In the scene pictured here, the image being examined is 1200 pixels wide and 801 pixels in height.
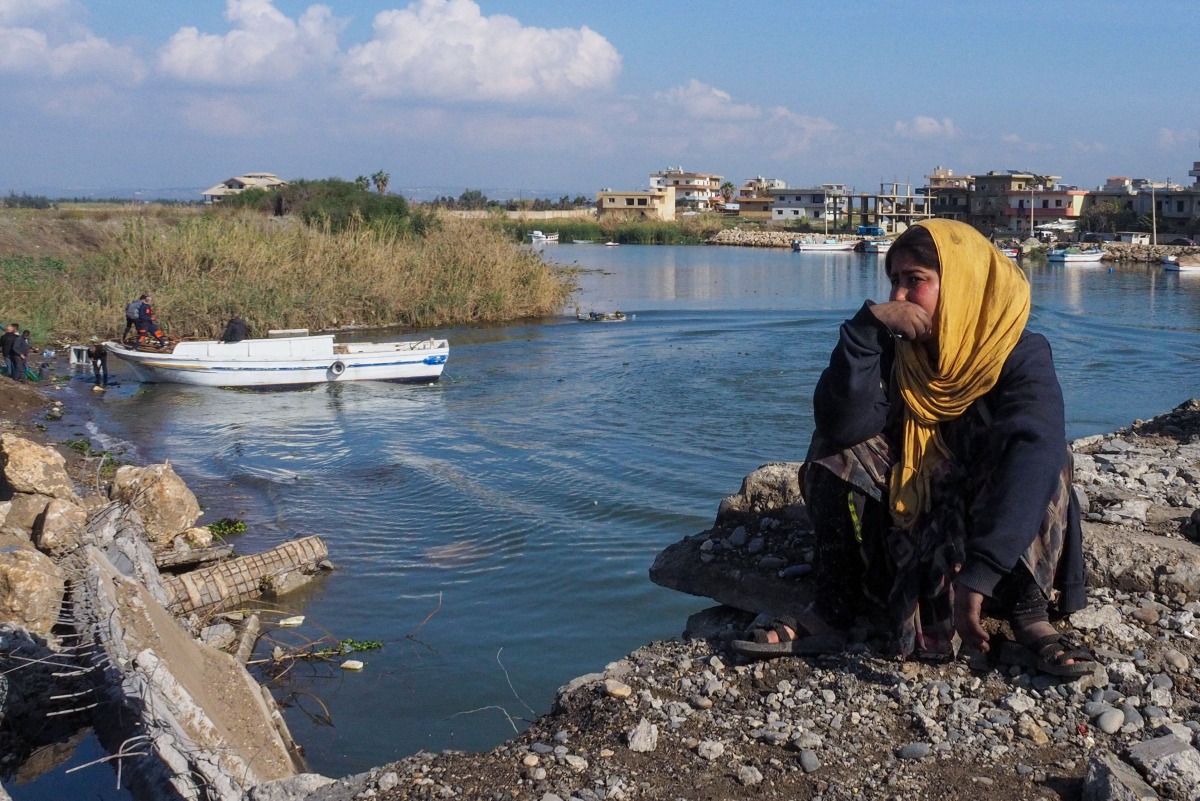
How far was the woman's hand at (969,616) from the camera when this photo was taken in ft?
10.3

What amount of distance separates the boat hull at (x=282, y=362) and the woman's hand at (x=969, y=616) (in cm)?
1795

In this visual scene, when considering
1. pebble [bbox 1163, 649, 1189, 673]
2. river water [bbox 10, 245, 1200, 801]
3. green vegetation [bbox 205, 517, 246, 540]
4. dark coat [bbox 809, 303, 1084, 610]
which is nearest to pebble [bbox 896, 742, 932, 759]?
dark coat [bbox 809, 303, 1084, 610]

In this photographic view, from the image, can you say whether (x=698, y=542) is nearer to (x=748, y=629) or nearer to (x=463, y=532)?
(x=748, y=629)

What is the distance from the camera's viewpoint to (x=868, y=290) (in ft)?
152

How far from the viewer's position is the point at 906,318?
129 inches

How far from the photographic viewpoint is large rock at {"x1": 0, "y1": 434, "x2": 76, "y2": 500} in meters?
8.53

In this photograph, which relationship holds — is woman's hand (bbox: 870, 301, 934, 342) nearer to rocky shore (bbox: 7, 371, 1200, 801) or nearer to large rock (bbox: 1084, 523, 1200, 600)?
rocky shore (bbox: 7, 371, 1200, 801)

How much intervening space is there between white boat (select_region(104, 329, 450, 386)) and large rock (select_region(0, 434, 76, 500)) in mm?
10820

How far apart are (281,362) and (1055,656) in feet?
59.8

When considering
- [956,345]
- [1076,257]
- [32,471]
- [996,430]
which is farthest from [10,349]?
[1076,257]

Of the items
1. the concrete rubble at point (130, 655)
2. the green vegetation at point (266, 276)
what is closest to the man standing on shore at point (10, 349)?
the green vegetation at point (266, 276)

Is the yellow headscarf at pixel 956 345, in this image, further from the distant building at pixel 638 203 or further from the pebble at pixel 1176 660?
the distant building at pixel 638 203

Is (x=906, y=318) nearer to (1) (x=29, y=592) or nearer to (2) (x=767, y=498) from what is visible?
(2) (x=767, y=498)

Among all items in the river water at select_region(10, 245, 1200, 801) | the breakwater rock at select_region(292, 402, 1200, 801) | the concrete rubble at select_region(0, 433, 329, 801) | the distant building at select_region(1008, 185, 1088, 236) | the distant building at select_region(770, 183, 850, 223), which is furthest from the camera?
the distant building at select_region(770, 183, 850, 223)
